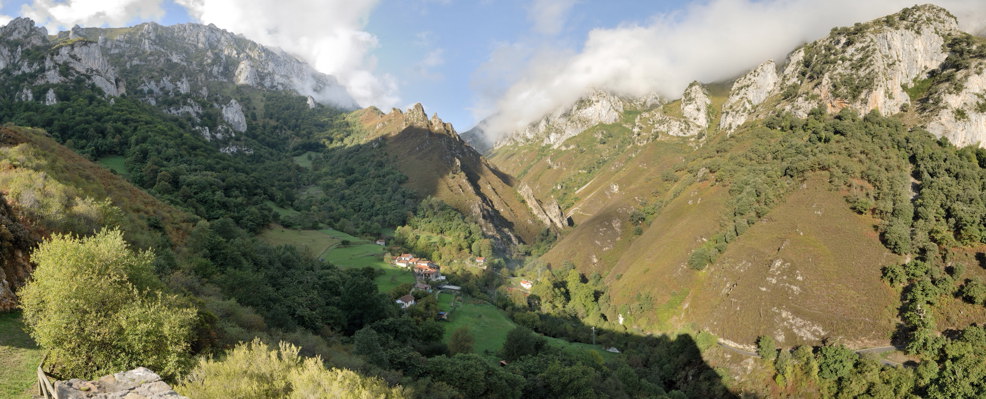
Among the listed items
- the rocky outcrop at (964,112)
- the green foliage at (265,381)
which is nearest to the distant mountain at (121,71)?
the green foliage at (265,381)

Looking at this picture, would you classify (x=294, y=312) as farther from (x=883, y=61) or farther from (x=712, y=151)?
(x=883, y=61)

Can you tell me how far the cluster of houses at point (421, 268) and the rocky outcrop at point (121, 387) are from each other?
182 ft

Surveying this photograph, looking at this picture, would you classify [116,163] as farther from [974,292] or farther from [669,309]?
[974,292]

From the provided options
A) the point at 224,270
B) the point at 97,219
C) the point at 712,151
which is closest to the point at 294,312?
the point at 224,270

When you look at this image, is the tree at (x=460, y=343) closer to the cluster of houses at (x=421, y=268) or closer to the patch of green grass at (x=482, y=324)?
the patch of green grass at (x=482, y=324)

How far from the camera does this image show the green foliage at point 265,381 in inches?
513

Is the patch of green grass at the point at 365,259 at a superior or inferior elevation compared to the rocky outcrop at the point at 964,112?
superior

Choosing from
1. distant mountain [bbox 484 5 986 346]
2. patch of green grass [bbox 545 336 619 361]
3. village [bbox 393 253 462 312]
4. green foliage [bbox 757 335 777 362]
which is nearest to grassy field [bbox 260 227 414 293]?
village [bbox 393 253 462 312]

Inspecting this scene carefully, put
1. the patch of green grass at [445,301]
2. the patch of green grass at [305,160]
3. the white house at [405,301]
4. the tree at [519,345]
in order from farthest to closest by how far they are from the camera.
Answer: the patch of green grass at [305,160] < the patch of green grass at [445,301] < the white house at [405,301] < the tree at [519,345]

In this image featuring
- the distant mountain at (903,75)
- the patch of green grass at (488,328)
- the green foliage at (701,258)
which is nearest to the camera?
the patch of green grass at (488,328)

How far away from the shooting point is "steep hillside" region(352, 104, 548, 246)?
117 metres

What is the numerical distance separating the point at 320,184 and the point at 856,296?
12291 cm

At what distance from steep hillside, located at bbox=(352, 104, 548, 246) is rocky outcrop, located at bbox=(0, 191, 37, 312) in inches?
3617

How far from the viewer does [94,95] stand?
84188 mm
